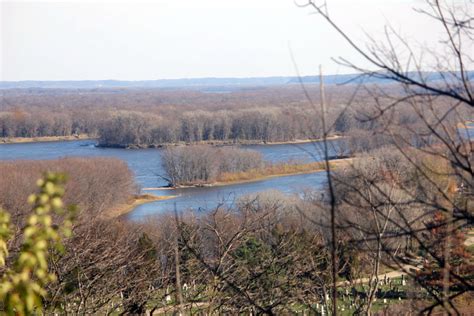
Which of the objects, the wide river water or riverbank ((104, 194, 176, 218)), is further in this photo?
riverbank ((104, 194, 176, 218))

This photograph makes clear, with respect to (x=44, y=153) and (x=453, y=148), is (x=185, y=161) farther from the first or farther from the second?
(x=453, y=148)

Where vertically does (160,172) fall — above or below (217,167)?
below

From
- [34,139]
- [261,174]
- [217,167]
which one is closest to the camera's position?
[261,174]

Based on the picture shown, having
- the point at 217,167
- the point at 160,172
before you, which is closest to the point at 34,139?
the point at 160,172

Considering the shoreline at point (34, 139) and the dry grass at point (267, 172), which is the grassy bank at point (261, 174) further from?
the shoreline at point (34, 139)

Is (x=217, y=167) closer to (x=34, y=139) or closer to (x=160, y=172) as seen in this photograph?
(x=160, y=172)

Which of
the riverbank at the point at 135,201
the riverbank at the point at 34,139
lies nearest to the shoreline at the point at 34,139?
the riverbank at the point at 34,139

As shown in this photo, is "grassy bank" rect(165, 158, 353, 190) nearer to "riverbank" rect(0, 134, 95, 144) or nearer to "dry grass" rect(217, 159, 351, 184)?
"dry grass" rect(217, 159, 351, 184)

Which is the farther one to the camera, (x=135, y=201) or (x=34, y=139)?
(x=34, y=139)

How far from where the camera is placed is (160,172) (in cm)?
2895

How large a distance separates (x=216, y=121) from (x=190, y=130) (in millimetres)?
2294

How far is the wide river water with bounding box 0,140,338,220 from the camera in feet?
66.5

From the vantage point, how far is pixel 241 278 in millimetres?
5211

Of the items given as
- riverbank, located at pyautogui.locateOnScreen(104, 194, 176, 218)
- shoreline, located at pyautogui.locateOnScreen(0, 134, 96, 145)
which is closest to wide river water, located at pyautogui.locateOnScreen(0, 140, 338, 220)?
riverbank, located at pyautogui.locateOnScreen(104, 194, 176, 218)
